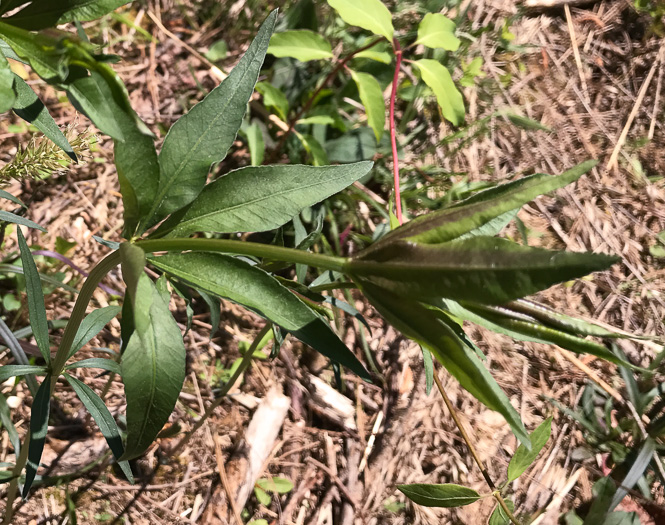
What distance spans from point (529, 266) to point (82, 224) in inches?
69.8

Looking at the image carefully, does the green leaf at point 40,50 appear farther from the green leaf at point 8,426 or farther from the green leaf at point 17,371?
the green leaf at point 8,426

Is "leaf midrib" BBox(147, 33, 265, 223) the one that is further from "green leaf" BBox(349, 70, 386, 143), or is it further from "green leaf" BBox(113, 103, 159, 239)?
"green leaf" BBox(349, 70, 386, 143)

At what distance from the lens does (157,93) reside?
221 cm

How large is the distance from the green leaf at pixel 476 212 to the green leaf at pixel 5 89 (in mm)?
469

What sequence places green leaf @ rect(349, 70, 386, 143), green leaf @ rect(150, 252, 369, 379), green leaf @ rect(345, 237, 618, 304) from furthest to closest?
green leaf @ rect(349, 70, 386, 143) → green leaf @ rect(150, 252, 369, 379) → green leaf @ rect(345, 237, 618, 304)

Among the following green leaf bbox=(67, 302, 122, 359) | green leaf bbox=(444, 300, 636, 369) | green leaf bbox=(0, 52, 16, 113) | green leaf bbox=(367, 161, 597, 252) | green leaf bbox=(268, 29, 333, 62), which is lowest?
green leaf bbox=(67, 302, 122, 359)

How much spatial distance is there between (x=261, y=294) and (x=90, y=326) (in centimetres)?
62

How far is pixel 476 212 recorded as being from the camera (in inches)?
25.4

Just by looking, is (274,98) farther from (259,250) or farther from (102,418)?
(259,250)

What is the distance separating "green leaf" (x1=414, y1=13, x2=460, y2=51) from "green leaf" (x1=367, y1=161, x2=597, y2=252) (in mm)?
1129

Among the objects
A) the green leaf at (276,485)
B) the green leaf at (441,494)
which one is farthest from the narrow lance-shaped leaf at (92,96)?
the green leaf at (276,485)

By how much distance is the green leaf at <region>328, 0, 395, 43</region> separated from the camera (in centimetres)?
152

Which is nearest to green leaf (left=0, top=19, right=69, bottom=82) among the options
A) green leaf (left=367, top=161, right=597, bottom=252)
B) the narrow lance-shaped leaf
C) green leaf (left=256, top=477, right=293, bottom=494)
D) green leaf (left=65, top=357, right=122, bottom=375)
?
the narrow lance-shaped leaf

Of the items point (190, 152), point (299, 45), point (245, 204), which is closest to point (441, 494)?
point (245, 204)
